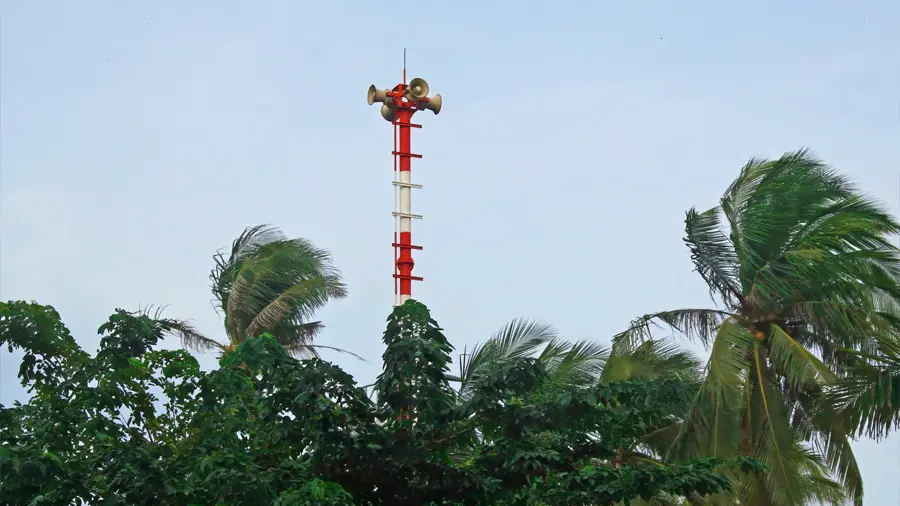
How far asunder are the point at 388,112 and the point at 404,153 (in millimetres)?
993

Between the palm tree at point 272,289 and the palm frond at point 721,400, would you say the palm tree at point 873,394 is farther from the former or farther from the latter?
the palm tree at point 272,289

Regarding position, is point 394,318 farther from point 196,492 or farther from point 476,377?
point 196,492

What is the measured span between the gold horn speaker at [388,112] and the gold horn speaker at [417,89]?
17.9 inches

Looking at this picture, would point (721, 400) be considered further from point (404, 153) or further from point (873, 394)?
point (404, 153)

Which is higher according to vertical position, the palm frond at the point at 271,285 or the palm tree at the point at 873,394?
the palm frond at the point at 271,285

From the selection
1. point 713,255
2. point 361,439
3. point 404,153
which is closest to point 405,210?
point 404,153

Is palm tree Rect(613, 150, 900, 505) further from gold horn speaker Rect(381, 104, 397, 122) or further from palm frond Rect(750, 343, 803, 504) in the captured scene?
gold horn speaker Rect(381, 104, 397, 122)

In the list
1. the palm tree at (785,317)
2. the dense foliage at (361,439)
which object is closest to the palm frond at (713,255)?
the palm tree at (785,317)

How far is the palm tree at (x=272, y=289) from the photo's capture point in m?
23.0

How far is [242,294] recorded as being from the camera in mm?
23078

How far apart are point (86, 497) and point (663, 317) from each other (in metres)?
8.94

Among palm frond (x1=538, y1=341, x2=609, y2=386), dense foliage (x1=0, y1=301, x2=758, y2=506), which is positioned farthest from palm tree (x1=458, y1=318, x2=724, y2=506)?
dense foliage (x1=0, y1=301, x2=758, y2=506)

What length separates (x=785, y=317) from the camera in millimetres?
17891

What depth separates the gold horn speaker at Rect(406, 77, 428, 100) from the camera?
26859 mm
